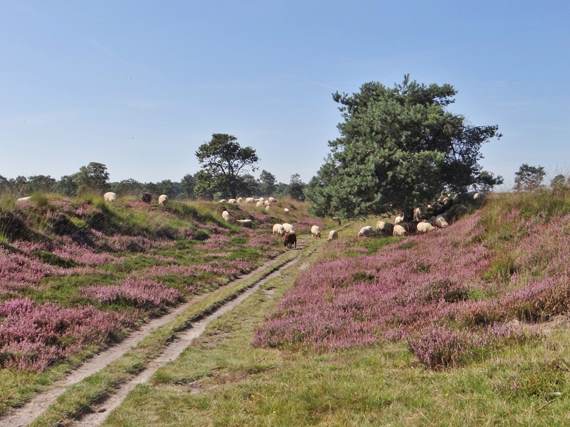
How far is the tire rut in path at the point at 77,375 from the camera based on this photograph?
8422 millimetres

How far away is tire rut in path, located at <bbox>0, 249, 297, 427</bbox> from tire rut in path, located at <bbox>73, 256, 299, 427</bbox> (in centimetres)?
87

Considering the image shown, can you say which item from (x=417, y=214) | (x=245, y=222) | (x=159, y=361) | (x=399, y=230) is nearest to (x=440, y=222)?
(x=399, y=230)

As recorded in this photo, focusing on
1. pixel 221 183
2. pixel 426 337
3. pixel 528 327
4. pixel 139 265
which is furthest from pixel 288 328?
pixel 221 183

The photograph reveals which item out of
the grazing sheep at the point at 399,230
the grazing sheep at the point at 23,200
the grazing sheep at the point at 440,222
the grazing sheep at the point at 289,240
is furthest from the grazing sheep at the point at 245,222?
the grazing sheep at the point at 23,200

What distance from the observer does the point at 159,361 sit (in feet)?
38.2

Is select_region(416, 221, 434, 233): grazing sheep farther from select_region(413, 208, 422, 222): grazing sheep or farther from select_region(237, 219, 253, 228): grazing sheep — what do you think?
select_region(237, 219, 253, 228): grazing sheep

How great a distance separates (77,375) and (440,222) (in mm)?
23663

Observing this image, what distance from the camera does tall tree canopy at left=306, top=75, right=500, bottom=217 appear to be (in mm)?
29125

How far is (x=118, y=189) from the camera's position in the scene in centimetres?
4700

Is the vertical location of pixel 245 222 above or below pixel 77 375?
above

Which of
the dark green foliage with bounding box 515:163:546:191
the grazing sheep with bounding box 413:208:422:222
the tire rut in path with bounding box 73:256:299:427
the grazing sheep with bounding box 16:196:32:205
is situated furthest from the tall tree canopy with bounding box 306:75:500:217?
the grazing sheep with bounding box 16:196:32:205

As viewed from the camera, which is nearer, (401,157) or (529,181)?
(529,181)

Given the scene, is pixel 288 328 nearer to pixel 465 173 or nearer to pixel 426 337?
pixel 426 337

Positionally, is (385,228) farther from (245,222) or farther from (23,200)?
(23,200)
